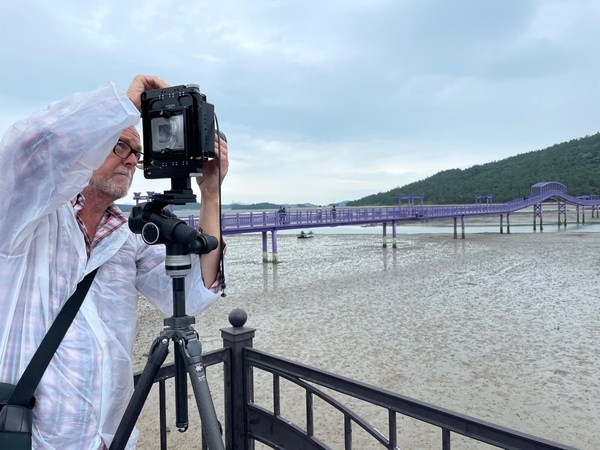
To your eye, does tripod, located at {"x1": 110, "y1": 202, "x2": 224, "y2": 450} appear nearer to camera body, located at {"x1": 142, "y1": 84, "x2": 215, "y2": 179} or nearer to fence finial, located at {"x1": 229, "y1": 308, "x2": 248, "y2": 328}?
camera body, located at {"x1": 142, "y1": 84, "x2": 215, "y2": 179}

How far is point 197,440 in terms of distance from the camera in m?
4.70

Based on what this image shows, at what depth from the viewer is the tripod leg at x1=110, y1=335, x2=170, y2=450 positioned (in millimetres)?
1235

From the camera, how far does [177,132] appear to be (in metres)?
1.25

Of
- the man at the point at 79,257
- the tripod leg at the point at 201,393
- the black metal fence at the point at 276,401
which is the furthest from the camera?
the black metal fence at the point at 276,401

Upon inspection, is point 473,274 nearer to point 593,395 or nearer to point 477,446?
point 593,395

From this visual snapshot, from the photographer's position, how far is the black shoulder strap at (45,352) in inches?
41.0

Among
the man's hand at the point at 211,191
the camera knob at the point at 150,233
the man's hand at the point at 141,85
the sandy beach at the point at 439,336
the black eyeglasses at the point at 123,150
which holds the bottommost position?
the sandy beach at the point at 439,336

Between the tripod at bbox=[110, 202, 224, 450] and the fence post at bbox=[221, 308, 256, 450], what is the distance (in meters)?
0.93

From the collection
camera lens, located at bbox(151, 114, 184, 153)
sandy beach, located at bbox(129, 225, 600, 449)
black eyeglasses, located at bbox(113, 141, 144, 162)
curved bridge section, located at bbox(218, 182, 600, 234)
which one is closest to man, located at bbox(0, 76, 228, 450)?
black eyeglasses, located at bbox(113, 141, 144, 162)

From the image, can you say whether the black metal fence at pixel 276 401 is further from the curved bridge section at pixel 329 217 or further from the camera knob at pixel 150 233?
the curved bridge section at pixel 329 217

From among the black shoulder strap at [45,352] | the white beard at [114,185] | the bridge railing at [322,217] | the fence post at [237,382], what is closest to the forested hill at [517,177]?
the bridge railing at [322,217]

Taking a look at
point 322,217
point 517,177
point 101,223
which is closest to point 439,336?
point 101,223

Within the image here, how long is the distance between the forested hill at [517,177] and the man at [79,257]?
3268 inches

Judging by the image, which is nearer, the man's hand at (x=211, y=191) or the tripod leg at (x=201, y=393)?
the tripod leg at (x=201, y=393)
